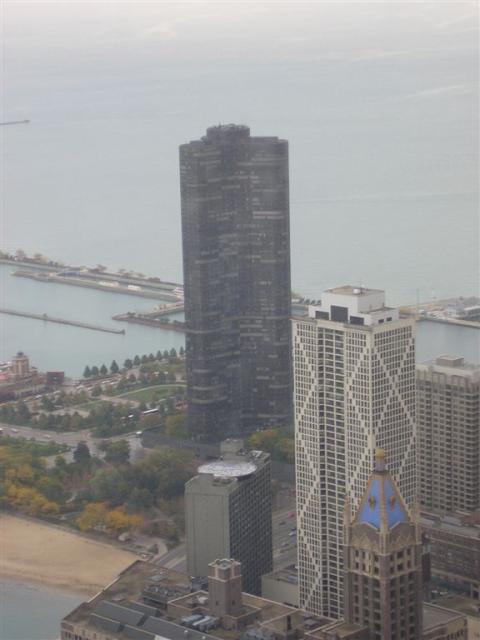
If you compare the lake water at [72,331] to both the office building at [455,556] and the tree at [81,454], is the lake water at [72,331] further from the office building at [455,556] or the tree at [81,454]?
the office building at [455,556]

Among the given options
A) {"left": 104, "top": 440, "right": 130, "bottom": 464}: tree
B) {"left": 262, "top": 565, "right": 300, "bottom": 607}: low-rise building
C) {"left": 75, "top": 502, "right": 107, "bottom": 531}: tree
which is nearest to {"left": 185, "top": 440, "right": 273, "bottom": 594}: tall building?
{"left": 262, "top": 565, "right": 300, "bottom": 607}: low-rise building

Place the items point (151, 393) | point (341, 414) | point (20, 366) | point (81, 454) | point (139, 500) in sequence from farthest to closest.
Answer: point (20, 366)
point (151, 393)
point (81, 454)
point (139, 500)
point (341, 414)

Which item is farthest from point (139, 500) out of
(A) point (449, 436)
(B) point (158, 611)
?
(B) point (158, 611)

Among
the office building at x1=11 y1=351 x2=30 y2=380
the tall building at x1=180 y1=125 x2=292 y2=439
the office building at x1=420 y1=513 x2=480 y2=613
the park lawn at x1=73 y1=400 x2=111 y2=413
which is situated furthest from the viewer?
the office building at x1=11 y1=351 x2=30 y2=380

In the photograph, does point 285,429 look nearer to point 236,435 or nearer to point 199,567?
point 236,435

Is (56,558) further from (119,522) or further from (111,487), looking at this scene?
(111,487)

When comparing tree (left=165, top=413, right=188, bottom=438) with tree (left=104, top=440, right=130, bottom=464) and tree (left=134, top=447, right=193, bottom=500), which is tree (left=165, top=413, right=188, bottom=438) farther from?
tree (left=134, top=447, right=193, bottom=500)

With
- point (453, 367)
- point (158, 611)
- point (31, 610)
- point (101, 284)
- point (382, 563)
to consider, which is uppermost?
point (453, 367)
